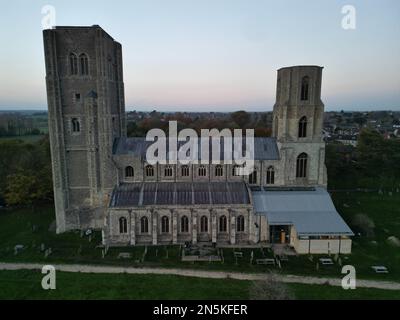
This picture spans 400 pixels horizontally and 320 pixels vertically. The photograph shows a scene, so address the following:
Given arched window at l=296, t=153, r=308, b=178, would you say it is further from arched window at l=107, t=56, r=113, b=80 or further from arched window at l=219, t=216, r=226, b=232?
arched window at l=107, t=56, r=113, b=80

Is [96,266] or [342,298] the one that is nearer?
[342,298]

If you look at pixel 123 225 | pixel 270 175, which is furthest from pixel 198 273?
pixel 270 175

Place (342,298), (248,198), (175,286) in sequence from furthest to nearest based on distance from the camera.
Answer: (248,198) → (175,286) → (342,298)

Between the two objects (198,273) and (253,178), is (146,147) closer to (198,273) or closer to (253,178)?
(253,178)

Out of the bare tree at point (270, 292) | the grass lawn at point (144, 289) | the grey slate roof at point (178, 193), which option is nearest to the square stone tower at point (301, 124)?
the grey slate roof at point (178, 193)
